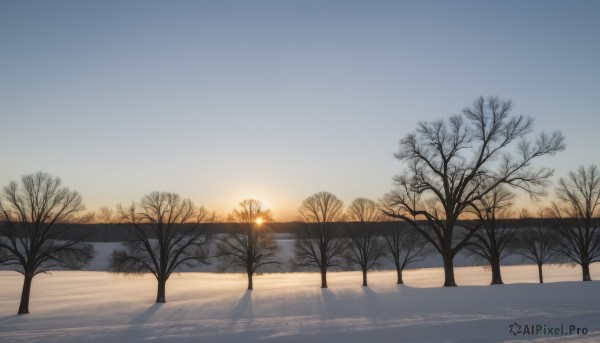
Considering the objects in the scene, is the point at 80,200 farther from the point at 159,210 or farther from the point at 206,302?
the point at 206,302

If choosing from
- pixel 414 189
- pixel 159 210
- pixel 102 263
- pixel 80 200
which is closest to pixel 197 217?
pixel 159 210

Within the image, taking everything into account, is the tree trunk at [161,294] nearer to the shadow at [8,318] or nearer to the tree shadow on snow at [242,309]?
the tree shadow on snow at [242,309]

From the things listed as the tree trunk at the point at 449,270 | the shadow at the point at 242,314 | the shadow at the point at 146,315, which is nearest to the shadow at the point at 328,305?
the shadow at the point at 242,314

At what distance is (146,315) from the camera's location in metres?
23.8

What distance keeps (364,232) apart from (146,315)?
27472 mm

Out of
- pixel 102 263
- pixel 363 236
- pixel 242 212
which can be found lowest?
pixel 102 263

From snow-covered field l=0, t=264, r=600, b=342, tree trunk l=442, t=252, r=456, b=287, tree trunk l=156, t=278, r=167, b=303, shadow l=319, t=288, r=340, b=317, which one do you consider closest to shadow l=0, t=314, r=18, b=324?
snow-covered field l=0, t=264, r=600, b=342

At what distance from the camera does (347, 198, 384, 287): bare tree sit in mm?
44719

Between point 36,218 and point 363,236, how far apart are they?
1265 inches

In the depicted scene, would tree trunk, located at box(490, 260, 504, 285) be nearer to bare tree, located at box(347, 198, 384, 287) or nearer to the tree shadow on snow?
bare tree, located at box(347, 198, 384, 287)

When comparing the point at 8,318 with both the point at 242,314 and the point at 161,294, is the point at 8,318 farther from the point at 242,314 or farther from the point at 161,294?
the point at 242,314

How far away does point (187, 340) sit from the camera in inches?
535

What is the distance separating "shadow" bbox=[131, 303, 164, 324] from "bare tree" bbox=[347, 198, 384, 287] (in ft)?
72.5

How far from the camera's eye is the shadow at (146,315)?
2110 cm
